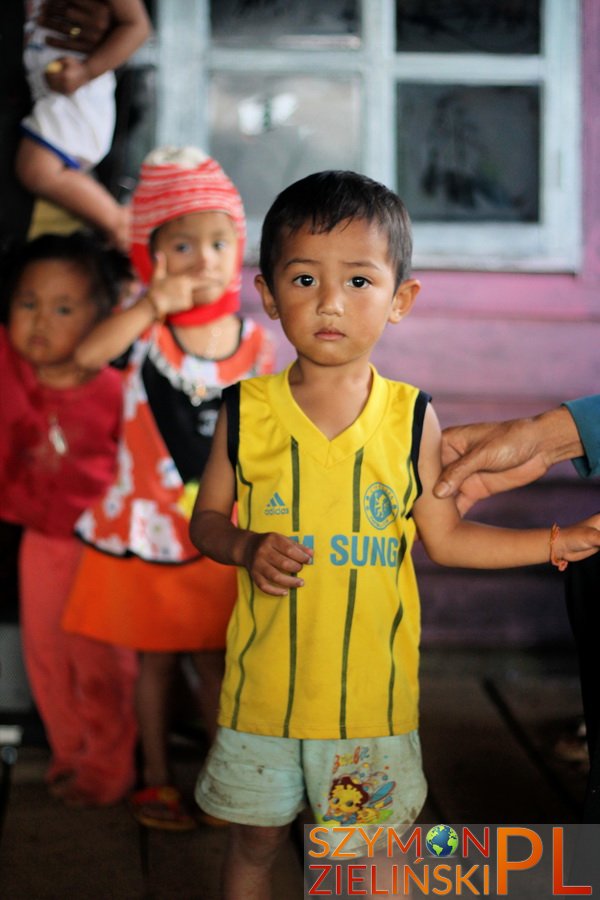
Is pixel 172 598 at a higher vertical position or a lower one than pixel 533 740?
higher

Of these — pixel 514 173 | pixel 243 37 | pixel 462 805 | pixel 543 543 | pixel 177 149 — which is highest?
pixel 243 37

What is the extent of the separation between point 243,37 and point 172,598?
173cm

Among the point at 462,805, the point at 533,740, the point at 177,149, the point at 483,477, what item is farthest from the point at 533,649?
the point at 177,149

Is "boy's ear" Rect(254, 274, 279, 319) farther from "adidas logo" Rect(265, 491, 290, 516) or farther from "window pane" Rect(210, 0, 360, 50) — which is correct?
"window pane" Rect(210, 0, 360, 50)

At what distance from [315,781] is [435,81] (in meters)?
2.33

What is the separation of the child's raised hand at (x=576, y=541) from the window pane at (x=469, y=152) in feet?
6.17

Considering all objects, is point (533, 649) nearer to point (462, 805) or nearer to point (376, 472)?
point (462, 805)

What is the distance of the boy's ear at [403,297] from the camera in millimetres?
1734

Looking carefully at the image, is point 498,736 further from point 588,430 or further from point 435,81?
point 435,81

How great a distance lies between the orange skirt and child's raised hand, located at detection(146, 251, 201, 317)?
1.78 ft

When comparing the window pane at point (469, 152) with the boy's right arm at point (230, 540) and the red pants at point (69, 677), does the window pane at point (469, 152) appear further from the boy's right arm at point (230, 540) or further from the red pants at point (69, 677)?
the boy's right arm at point (230, 540)

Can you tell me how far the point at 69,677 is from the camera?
107 inches

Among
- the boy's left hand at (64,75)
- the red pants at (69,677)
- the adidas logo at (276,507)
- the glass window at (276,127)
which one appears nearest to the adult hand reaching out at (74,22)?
the boy's left hand at (64,75)

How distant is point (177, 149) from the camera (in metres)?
2.60
